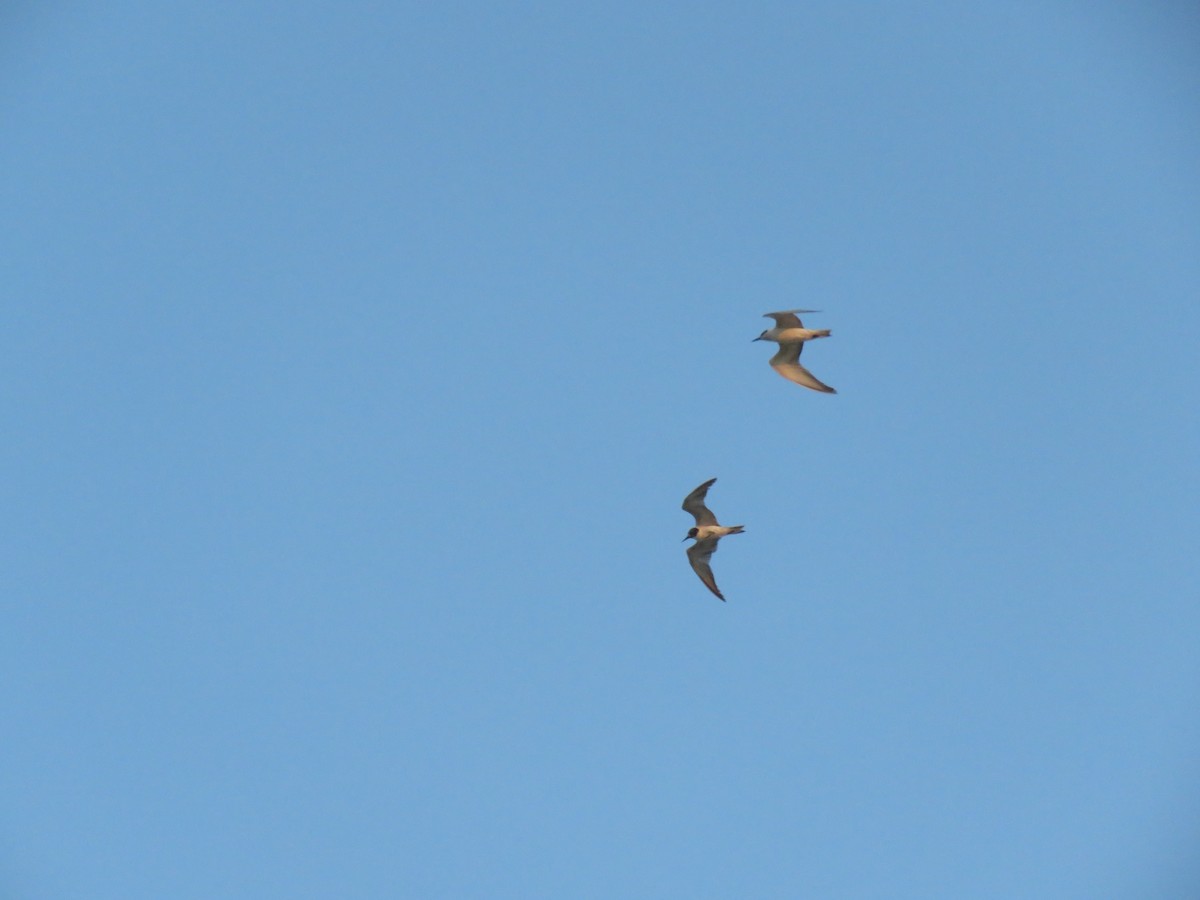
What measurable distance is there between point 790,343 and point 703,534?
223 inches

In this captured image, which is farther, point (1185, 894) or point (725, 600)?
point (1185, 894)

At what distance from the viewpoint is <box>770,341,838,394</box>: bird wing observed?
87.6ft

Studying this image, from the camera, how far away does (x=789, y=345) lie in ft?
87.9

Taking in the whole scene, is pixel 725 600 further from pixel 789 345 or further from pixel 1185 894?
pixel 1185 894

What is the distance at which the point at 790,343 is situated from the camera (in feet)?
87.7

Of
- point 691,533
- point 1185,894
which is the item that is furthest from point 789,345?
point 1185,894

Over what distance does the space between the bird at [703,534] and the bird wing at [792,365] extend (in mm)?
3484

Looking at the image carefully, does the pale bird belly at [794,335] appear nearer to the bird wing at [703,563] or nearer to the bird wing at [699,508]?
the bird wing at [699,508]

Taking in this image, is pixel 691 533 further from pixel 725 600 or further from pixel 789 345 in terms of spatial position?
pixel 789 345

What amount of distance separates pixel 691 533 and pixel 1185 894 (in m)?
84.1

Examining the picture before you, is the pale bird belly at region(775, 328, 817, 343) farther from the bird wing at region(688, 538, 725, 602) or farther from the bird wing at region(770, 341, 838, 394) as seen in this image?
the bird wing at region(688, 538, 725, 602)

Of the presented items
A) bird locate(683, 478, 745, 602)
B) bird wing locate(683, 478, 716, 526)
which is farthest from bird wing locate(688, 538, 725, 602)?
bird wing locate(683, 478, 716, 526)

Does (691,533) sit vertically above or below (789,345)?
below

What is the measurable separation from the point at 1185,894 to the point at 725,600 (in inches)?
3258
